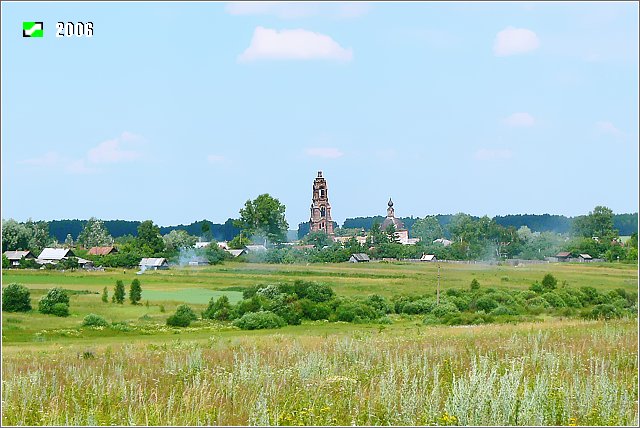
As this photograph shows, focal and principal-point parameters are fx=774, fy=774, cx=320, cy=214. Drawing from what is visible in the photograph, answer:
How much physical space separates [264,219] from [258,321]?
4677cm

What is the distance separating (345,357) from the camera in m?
17.0

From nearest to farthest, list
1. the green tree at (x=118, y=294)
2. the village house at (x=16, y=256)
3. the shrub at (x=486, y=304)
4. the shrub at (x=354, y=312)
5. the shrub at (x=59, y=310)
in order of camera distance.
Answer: the shrub at (x=354, y=312) < the shrub at (x=59, y=310) < the shrub at (x=486, y=304) < the green tree at (x=118, y=294) < the village house at (x=16, y=256)

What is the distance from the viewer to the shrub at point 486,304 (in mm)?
41312

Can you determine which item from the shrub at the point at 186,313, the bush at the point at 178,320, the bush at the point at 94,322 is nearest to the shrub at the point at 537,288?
the shrub at the point at 186,313

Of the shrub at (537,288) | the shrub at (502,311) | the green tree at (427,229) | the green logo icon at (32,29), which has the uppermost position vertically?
the green logo icon at (32,29)

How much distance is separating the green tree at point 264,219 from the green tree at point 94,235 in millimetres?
13397

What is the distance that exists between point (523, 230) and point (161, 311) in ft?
130

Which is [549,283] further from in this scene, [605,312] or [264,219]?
[264,219]

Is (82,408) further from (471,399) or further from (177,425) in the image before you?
(471,399)

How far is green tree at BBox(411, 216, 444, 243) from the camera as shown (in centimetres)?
7623

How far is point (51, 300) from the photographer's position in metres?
42.6

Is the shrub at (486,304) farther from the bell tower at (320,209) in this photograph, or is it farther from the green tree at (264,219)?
the green tree at (264,219)

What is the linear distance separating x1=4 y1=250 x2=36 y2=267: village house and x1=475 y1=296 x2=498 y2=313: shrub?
38.1 meters

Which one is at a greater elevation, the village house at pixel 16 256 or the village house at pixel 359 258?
the village house at pixel 16 256
